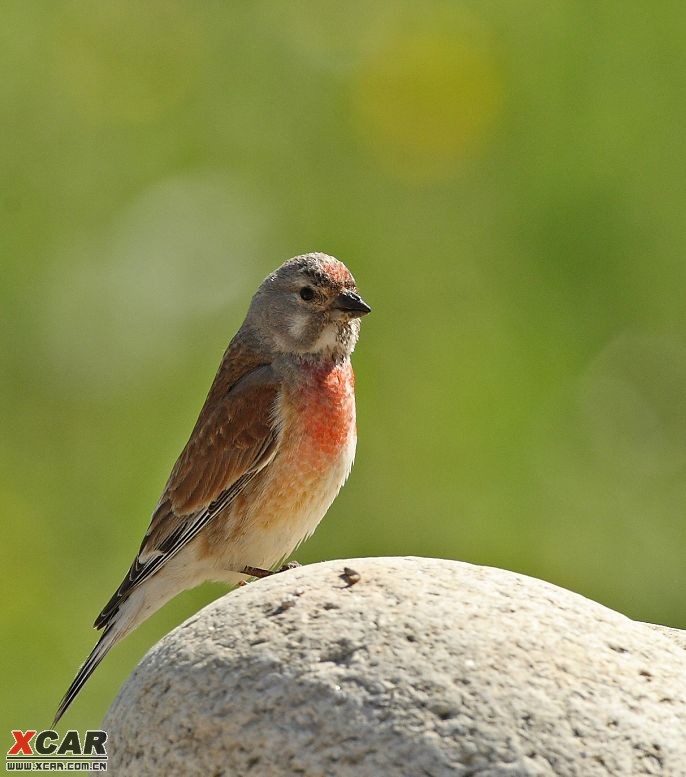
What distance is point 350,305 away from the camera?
19.9 feet

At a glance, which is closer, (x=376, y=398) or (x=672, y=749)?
(x=672, y=749)

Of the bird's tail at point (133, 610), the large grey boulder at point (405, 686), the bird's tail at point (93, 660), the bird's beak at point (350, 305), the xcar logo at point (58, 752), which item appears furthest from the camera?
the bird's beak at point (350, 305)

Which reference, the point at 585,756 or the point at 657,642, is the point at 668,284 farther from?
the point at 585,756

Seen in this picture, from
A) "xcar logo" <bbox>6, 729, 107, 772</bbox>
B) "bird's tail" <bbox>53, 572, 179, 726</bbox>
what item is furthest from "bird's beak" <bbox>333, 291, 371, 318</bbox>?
"xcar logo" <bbox>6, 729, 107, 772</bbox>

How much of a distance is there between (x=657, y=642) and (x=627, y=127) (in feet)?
20.3

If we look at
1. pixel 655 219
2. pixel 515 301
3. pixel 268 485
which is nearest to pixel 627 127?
pixel 655 219

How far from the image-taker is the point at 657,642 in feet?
14.1

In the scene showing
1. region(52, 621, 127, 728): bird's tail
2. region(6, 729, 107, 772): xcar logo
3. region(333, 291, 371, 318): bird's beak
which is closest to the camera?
region(6, 729, 107, 772): xcar logo

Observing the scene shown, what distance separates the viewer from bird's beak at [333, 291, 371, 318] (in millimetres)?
6047

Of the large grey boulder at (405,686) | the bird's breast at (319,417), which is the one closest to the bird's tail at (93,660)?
the bird's breast at (319,417)

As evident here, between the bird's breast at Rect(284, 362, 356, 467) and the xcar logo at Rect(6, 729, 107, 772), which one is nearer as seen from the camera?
the xcar logo at Rect(6, 729, 107, 772)

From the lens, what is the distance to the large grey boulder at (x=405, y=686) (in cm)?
373

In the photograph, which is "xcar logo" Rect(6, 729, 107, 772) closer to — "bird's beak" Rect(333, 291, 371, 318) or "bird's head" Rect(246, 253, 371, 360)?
"bird's head" Rect(246, 253, 371, 360)

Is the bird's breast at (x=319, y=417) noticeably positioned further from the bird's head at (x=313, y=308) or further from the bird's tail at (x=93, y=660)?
the bird's tail at (x=93, y=660)
